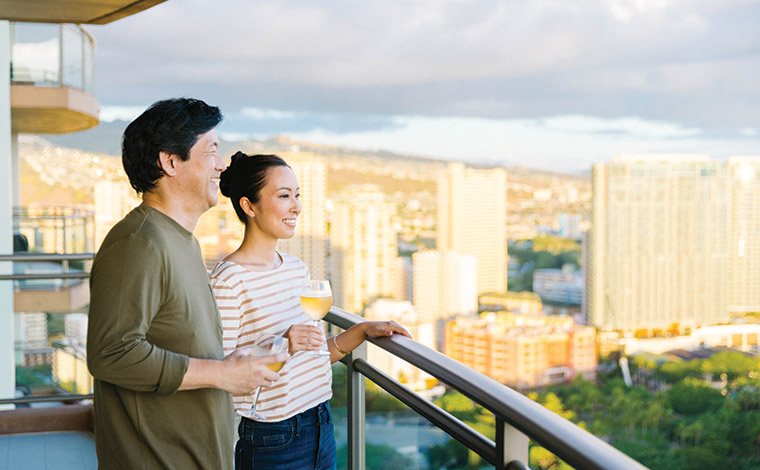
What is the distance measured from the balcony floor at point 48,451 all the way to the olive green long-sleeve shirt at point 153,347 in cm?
189

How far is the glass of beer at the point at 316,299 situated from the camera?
153cm

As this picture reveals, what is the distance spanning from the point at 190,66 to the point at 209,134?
46.9m

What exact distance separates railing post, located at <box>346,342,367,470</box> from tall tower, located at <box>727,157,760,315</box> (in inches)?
2177

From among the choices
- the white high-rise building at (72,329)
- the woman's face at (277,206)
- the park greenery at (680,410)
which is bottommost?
the park greenery at (680,410)

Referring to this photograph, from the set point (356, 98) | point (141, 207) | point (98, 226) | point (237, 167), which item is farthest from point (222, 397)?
point (356, 98)

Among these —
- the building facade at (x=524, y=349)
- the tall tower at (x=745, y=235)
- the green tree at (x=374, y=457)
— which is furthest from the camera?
the tall tower at (x=745, y=235)

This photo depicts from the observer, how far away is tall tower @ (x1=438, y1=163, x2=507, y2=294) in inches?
1989

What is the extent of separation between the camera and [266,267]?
167cm

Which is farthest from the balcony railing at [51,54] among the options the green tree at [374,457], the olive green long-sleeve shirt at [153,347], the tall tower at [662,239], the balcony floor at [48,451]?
the tall tower at [662,239]

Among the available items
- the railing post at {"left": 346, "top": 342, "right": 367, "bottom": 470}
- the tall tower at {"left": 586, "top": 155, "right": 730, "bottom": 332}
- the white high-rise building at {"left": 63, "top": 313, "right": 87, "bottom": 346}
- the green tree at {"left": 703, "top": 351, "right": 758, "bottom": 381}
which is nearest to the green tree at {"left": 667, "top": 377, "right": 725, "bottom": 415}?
the green tree at {"left": 703, "top": 351, "right": 758, "bottom": 381}

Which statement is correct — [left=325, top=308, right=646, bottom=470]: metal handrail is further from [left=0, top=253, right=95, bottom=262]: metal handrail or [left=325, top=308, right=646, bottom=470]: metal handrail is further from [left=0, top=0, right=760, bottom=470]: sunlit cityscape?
[left=0, top=0, right=760, bottom=470]: sunlit cityscape

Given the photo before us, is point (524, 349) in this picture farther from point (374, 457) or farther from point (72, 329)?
point (374, 457)

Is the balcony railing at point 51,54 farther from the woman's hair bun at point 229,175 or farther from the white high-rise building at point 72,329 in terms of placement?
the woman's hair bun at point 229,175

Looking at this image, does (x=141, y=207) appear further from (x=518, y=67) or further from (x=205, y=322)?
(x=518, y=67)
